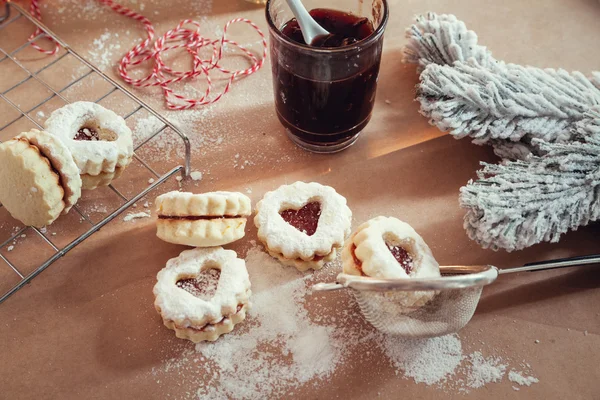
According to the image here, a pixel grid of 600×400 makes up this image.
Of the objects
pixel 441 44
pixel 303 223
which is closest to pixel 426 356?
pixel 303 223

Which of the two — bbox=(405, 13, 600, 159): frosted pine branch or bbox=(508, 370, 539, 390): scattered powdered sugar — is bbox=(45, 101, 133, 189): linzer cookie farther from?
bbox=(508, 370, 539, 390): scattered powdered sugar

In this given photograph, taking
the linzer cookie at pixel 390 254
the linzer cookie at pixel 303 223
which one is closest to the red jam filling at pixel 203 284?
the linzer cookie at pixel 303 223

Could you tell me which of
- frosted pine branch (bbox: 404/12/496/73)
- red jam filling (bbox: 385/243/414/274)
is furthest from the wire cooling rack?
frosted pine branch (bbox: 404/12/496/73)

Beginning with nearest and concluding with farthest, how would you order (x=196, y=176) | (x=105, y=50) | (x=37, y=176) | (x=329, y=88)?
(x=37, y=176) < (x=329, y=88) < (x=196, y=176) < (x=105, y=50)

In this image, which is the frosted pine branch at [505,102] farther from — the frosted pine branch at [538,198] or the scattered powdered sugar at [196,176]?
the scattered powdered sugar at [196,176]

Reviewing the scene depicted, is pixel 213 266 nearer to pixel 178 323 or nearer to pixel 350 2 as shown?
pixel 178 323

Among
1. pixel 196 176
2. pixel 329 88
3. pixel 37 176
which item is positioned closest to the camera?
pixel 37 176

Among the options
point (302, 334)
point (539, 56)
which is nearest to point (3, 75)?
point (302, 334)

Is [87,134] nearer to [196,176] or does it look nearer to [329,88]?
[196,176]
